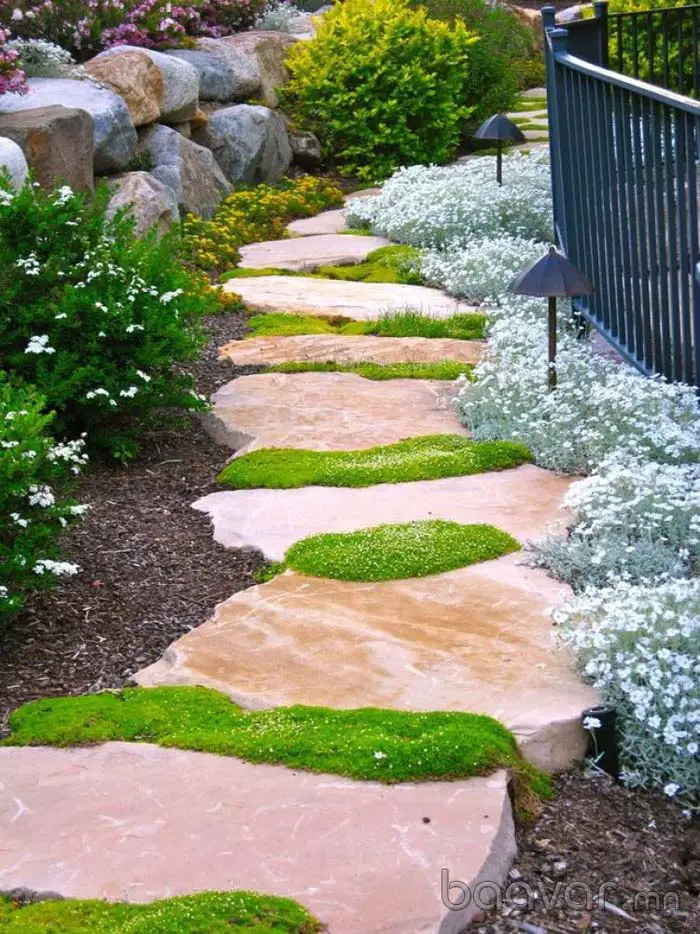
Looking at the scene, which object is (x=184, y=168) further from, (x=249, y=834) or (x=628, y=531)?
(x=249, y=834)

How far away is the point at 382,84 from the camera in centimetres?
1289

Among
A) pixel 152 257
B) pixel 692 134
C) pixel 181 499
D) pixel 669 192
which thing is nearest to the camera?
pixel 692 134

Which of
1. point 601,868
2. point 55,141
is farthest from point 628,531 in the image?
point 55,141

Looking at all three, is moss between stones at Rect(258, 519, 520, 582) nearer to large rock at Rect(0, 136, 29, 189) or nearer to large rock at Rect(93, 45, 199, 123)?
large rock at Rect(0, 136, 29, 189)

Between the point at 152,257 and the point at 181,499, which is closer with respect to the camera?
the point at 181,499

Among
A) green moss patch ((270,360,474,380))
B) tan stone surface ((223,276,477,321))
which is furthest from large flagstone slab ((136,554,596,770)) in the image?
tan stone surface ((223,276,477,321))

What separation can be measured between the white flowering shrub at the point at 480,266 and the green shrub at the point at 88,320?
2.78 meters

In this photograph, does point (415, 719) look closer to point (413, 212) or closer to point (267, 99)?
point (413, 212)

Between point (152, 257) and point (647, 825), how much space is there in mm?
3861

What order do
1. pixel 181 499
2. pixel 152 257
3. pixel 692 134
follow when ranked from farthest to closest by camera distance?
pixel 152 257
pixel 181 499
pixel 692 134

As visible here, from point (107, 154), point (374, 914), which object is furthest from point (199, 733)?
point (107, 154)

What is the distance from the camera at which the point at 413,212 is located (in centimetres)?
1005

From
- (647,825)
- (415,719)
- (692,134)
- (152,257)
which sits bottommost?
(647,825)

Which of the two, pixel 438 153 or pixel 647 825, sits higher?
pixel 438 153
